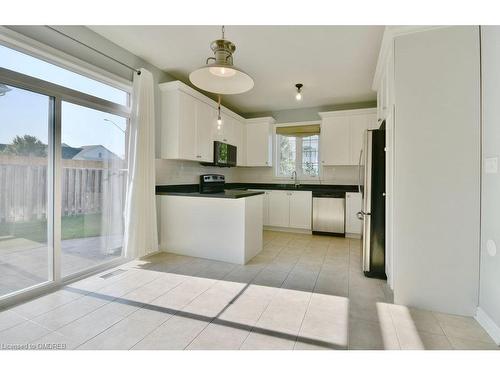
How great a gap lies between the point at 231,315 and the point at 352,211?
3.33 meters

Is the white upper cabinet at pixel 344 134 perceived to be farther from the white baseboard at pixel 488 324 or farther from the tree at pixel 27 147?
the tree at pixel 27 147

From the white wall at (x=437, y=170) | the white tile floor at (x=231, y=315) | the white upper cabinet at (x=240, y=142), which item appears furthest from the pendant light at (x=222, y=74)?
the white upper cabinet at (x=240, y=142)

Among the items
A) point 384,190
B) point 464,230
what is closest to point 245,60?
point 384,190

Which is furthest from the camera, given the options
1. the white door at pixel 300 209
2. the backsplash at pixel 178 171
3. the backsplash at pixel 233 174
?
the white door at pixel 300 209

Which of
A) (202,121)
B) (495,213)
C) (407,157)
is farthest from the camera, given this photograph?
(202,121)

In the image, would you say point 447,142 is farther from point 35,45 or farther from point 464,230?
point 35,45

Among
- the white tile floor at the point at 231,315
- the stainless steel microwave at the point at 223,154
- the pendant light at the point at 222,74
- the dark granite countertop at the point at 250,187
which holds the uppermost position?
the pendant light at the point at 222,74

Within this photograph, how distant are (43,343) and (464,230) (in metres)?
3.06

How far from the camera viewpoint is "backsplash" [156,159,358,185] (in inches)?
143

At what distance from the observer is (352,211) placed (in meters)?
4.43

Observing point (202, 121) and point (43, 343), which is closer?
point (43, 343)

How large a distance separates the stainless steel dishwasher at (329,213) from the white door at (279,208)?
21.9 inches

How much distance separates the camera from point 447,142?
1887 millimetres

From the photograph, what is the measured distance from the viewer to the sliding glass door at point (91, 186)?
96.7 inches
